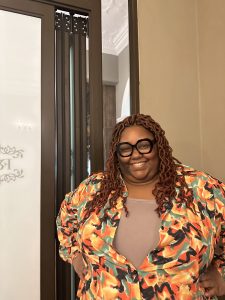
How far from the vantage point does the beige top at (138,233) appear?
3.28ft

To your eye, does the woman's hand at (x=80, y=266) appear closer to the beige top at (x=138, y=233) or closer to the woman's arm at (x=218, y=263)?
the beige top at (x=138, y=233)

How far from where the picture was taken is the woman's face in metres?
1.09

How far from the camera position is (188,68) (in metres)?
1.84

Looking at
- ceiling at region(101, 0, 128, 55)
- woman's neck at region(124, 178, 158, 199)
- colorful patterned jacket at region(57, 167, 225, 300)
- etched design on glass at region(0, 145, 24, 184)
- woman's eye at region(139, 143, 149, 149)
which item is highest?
ceiling at region(101, 0, 128, 55)

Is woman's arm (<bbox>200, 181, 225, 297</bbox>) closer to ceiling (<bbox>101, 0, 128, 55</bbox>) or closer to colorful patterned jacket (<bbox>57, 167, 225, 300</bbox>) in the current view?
colorful patterned jacket (<bbox>57, 167, 225, 300</bbox>)

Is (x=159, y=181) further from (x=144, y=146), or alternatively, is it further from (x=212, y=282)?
(x=212, y=282)

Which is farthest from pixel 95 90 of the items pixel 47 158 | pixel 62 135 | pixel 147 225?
pixel 147 225

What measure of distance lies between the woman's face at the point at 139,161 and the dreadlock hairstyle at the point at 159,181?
2 centimetres

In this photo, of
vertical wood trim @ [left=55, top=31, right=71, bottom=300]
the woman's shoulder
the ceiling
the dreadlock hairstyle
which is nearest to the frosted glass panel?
vertical wood trim @ [left=55, top=31, right=71, bottom=300]

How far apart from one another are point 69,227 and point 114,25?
2.14m

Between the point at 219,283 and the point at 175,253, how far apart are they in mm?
260

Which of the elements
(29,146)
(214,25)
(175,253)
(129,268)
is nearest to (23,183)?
(29,146)

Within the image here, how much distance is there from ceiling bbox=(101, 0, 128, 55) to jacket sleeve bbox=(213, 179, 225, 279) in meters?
1.56

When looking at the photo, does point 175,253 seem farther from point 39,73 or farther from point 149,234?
point 39,73
